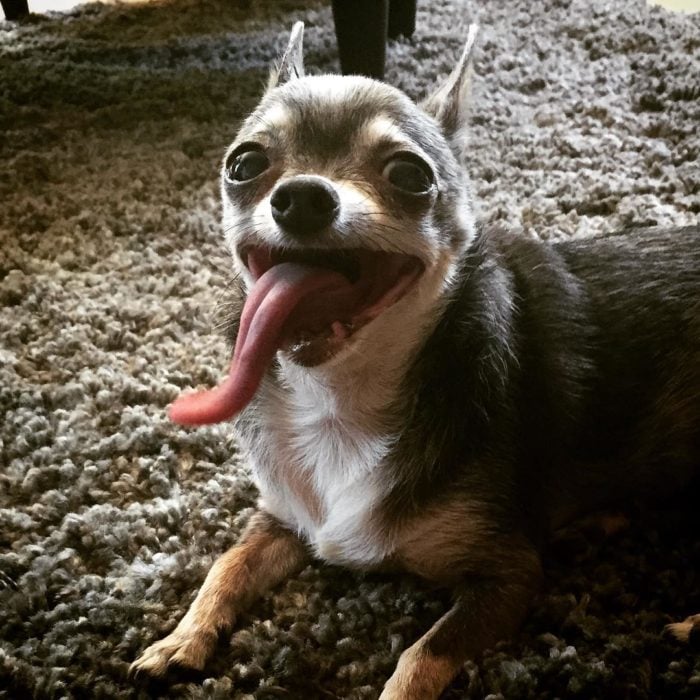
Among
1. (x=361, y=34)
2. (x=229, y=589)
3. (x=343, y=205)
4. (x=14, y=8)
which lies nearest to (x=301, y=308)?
(x=343, y=205)

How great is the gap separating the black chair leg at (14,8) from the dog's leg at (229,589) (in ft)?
10.9

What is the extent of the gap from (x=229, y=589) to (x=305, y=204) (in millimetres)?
727

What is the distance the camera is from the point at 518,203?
2588 mm

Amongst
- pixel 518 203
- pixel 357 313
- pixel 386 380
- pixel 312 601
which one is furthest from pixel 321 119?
pixel 518 203

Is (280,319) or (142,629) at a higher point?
(280,319)

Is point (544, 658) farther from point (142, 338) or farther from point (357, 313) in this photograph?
point (142, 338)

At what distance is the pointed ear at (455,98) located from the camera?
166 cm

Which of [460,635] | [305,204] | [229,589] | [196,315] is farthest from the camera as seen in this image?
[196,315]

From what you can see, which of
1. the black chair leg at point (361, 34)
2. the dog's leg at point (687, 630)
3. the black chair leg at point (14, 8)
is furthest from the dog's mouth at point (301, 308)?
the black chair leg at point (14, 8)

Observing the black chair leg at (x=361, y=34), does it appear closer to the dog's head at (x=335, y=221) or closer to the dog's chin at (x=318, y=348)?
the dog's head at (x=335, y=221)

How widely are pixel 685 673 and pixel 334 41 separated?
303cm

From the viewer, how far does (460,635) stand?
1.35 meters

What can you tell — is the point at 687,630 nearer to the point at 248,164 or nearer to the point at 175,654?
the point at 175,654

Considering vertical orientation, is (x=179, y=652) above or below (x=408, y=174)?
below
